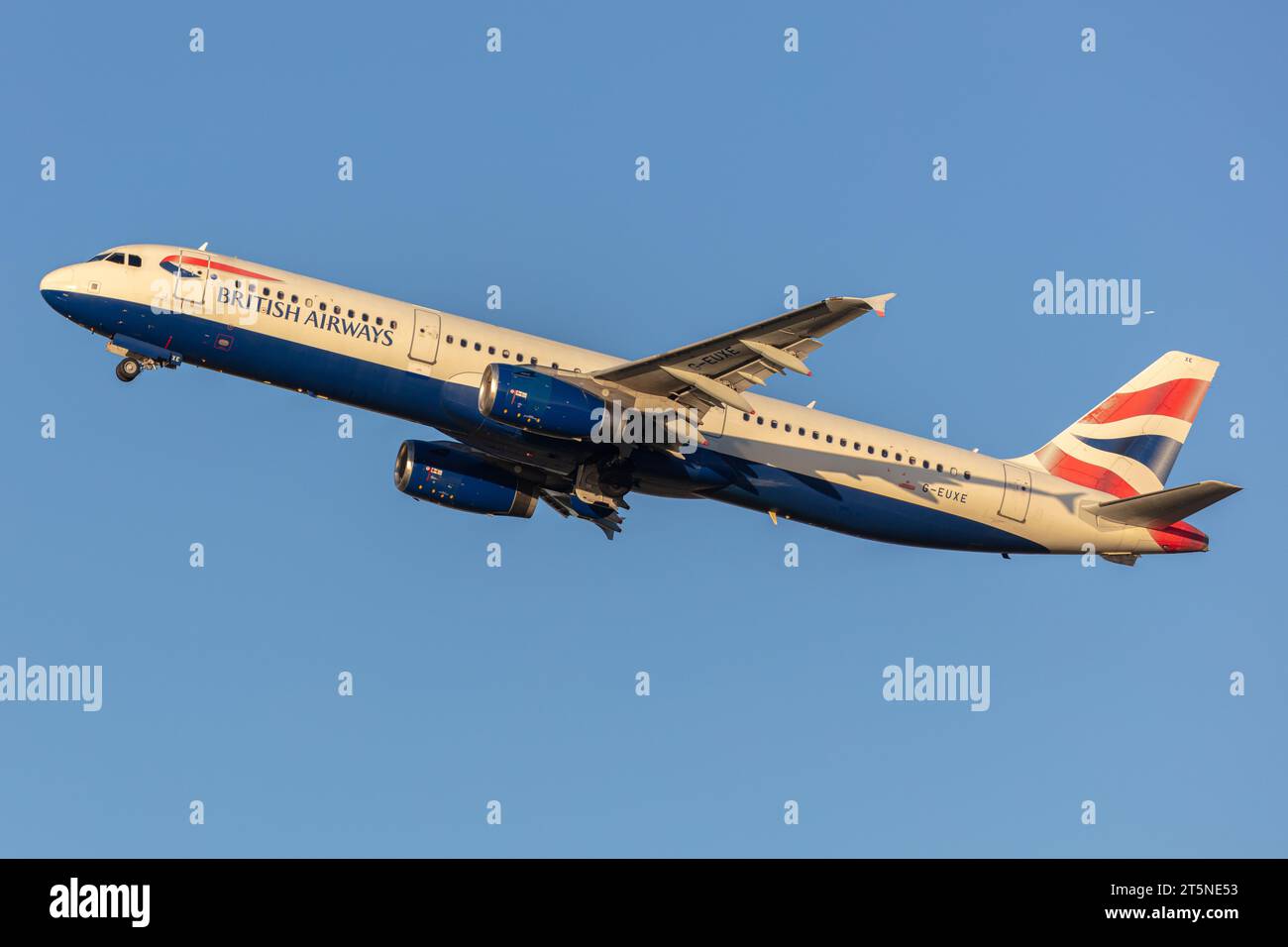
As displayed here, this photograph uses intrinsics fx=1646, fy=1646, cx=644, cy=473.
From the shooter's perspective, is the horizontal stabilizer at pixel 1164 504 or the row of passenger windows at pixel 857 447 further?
the row of passenger windows at pixel 857 447

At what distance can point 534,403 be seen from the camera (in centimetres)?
4503

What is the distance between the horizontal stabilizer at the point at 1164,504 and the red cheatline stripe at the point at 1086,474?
815 mm

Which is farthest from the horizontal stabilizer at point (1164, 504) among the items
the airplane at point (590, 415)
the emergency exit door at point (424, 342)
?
the emergency exit door at point (424, 342)

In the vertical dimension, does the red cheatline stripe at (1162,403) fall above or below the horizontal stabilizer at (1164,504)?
above

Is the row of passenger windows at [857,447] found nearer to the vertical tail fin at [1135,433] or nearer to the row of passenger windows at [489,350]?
the vertical tail fin at [1135,433]

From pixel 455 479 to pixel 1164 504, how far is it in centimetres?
2217

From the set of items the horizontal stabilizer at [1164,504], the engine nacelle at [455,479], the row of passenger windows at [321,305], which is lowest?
the horizontal stabilizer at [1164,504]

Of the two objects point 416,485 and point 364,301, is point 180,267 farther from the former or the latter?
point 416,485

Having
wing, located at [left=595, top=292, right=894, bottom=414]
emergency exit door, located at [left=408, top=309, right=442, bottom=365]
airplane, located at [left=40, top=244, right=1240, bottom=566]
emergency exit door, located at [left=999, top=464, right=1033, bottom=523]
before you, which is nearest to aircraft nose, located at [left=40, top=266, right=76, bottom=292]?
airplane, located at [left=40, top=244, right=1240, bottom=566]

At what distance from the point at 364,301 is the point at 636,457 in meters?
8.97

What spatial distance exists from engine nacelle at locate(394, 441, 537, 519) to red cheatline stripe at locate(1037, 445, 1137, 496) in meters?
17.6

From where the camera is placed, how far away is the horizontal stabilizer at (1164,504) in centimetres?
4866

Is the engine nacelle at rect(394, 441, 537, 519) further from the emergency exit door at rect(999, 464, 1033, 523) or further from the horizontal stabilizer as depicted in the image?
the horizontal stabilizer

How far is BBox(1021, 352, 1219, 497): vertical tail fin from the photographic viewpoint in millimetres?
55219
